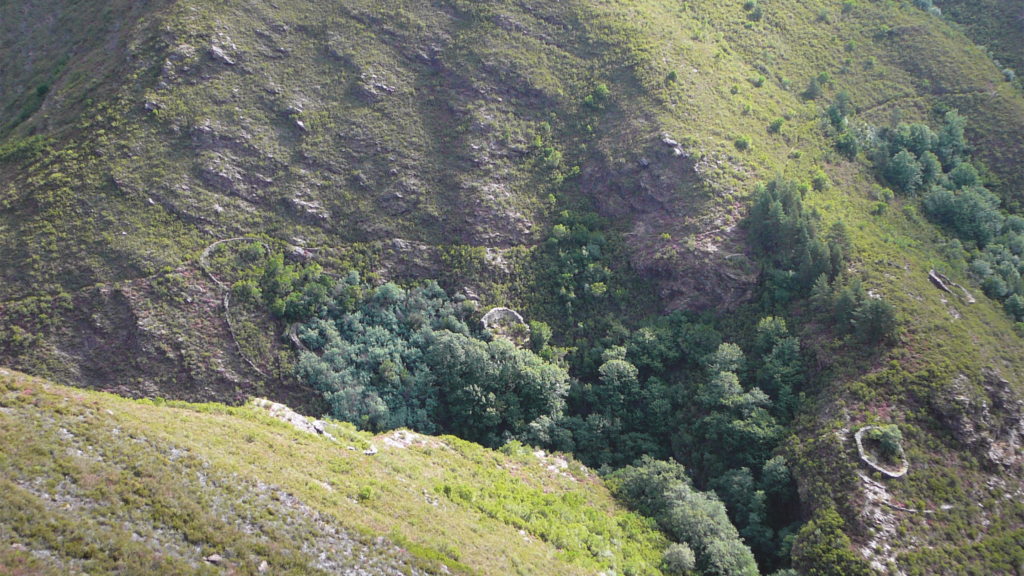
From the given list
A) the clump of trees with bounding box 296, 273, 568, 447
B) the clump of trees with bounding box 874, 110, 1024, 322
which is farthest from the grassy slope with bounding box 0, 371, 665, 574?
the clump of trees with bounding box 874, 110, 1024, 322

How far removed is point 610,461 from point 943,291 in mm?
30746

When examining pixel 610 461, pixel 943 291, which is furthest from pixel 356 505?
pixel 943 291

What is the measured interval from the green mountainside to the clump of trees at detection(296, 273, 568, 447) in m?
0.32

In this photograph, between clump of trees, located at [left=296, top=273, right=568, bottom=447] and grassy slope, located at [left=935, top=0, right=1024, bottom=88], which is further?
grassy slope, located at [left=935, top=0, right=1024, bottom=88]

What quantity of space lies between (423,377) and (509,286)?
11.7 meters

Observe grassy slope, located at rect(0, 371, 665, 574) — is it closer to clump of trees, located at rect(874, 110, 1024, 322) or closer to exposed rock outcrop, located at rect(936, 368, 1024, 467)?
→ exposed rock outcrop, located at rect(936, 368, 1024, 467)

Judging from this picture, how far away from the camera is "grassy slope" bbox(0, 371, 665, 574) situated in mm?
23828

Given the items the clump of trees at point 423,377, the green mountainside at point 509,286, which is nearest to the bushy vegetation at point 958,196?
the green mountainside at point 509,286

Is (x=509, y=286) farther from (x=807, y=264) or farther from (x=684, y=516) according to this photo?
(x=807, y=264)

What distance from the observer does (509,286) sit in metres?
53.4

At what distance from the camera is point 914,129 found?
63.8 meters

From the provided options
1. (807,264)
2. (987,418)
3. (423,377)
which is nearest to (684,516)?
(423,377)

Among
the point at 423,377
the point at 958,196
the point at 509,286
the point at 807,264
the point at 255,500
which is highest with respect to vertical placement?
the point at 958,196

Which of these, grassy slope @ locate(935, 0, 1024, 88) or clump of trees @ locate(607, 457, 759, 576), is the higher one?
grassy slope @ locate(935, 0, 1024, 88)
